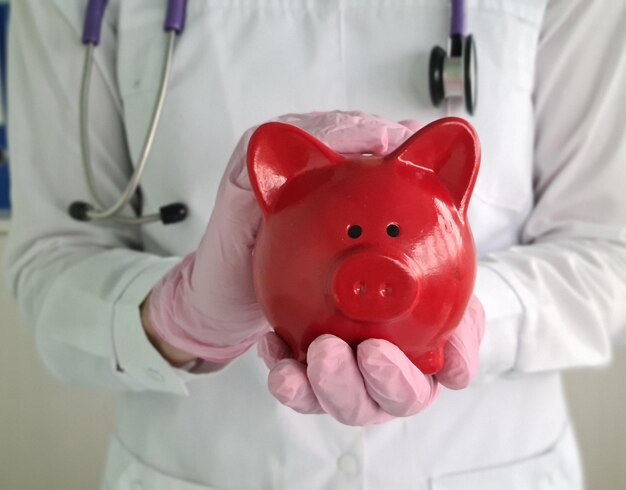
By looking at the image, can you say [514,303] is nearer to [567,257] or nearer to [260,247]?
[567,257]

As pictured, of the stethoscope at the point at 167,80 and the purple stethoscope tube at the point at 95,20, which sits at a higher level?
the purple stethoscope tube at the point at 95,20

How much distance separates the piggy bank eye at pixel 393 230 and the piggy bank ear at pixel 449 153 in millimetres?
48

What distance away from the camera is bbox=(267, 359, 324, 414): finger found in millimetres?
364

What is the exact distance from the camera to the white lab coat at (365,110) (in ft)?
2.06

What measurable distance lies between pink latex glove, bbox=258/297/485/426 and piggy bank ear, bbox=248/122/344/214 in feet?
0.33

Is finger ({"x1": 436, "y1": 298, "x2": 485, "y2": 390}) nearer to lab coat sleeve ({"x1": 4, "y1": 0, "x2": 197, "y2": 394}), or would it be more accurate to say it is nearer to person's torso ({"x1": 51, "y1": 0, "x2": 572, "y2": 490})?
person's torso ({"x1": 51, "y1": 0, "x2": 572, "y2": 490})

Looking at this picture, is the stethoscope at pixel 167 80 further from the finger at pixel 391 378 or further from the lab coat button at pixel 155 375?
the finger at pixel 391 378

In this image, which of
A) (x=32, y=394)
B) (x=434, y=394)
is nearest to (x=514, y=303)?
(x=434, y=394)

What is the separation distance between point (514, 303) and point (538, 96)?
0.83ft

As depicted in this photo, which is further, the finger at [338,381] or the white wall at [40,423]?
the white wall at [40,423]

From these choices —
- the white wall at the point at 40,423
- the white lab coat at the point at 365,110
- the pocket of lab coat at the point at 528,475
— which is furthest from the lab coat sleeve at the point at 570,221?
the white wall at the point at 40,423

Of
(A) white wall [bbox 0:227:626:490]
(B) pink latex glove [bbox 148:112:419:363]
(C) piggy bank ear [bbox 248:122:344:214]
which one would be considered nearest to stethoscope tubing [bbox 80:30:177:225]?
(B) pink latex glove [bbox 148:112:419:363]

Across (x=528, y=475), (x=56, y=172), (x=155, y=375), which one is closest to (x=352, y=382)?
(x=155, y=375)

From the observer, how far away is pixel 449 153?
1.28 ft
